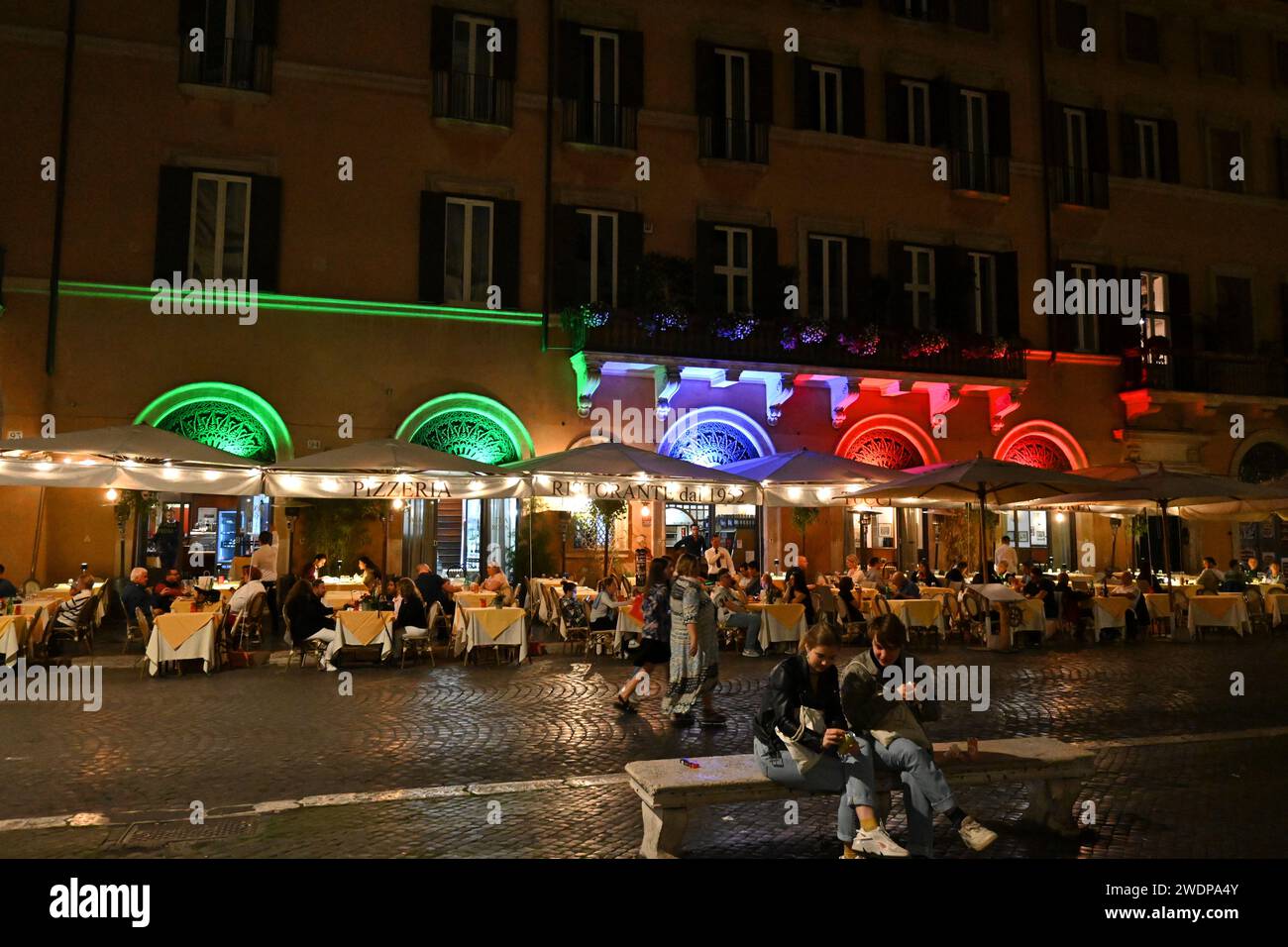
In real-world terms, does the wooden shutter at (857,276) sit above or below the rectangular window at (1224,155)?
below

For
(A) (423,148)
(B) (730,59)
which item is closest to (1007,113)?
(B) (730,59)

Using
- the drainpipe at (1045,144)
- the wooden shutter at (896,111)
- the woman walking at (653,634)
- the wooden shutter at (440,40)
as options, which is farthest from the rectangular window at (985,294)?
the woman walking at (653,634)

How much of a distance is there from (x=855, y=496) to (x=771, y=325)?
15.7ft

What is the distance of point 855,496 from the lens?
14656 mm

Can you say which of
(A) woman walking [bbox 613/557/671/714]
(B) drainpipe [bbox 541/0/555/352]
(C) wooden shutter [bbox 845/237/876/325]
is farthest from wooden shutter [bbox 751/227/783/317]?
(A) woman walking [bbox 613/557/671/714]

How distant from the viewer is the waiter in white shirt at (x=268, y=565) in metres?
13.2

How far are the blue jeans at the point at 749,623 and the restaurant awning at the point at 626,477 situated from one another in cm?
209

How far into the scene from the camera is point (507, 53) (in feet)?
58.6

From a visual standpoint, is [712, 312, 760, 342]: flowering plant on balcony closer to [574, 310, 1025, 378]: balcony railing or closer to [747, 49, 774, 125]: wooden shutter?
[574, 310, 1025, 378]: balcony railing

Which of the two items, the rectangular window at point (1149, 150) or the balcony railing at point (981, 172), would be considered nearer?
the balcony railing at point (981, 172)

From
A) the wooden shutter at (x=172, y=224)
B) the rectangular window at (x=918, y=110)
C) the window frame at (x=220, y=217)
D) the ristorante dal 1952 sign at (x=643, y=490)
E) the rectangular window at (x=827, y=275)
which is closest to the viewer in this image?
the ristorante dal 1952 sign at (x=643, y=490)

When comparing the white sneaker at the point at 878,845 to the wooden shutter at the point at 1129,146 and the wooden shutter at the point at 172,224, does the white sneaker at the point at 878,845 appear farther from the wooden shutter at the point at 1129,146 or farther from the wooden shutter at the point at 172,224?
the wooden shutter at the point at 1129,146

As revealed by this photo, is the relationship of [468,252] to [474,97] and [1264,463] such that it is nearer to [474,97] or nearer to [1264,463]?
[474,97]
